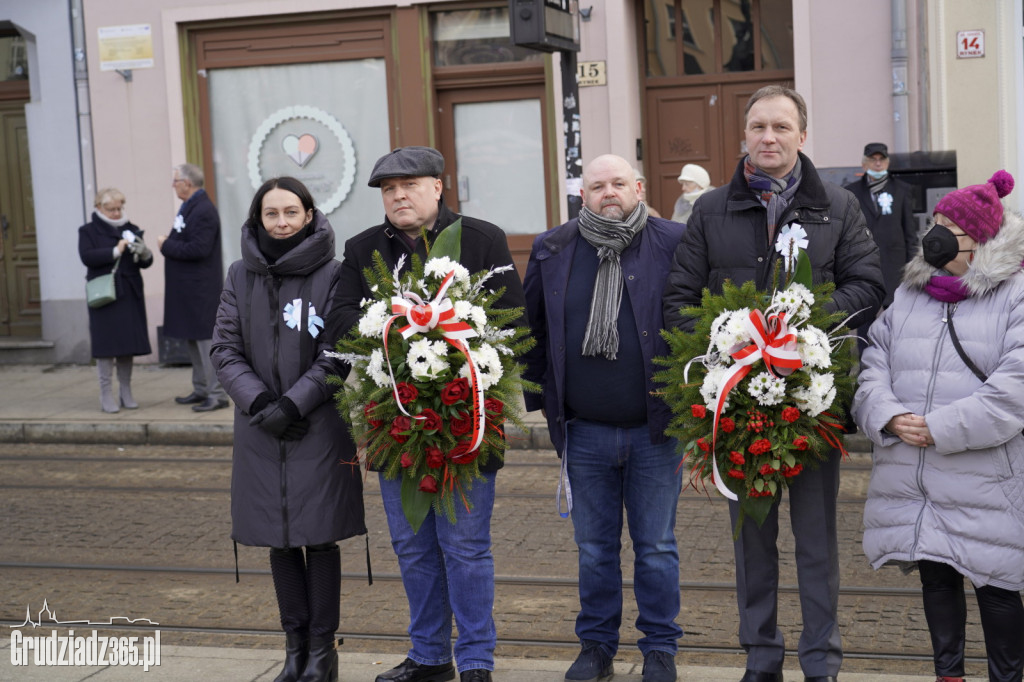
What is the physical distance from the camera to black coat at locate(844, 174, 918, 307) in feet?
35.9

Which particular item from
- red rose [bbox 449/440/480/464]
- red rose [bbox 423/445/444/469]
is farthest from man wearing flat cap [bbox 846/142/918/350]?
red rose [bbox 423/445/444/469]

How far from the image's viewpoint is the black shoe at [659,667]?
4.89 m

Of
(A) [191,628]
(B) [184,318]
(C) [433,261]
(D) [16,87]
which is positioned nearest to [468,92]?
(B) [184,318]

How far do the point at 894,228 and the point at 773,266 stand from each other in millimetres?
6789

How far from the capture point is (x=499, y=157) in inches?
560

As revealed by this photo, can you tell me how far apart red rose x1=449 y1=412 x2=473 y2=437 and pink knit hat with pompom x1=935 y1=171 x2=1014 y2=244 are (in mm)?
1745

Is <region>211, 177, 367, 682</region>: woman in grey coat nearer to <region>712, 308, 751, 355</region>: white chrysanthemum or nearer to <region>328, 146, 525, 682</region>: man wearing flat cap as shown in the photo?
<region>328, 146, 525, 682</region>: man wearing flat cap

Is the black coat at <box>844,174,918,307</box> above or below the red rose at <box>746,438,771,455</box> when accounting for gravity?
above

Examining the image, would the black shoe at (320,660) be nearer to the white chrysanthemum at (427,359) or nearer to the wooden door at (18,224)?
the white chrysanthemum at (427,359)

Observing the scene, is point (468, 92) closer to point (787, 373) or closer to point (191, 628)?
point (191, 628)

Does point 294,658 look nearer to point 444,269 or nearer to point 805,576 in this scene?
point 444,269

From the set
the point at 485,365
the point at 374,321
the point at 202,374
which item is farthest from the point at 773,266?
the point at 202,374

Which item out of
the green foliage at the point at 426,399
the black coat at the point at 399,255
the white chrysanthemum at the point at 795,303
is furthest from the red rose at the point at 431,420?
the white chrysanthemum at the point at 795,303

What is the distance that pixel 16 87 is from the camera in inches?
608
